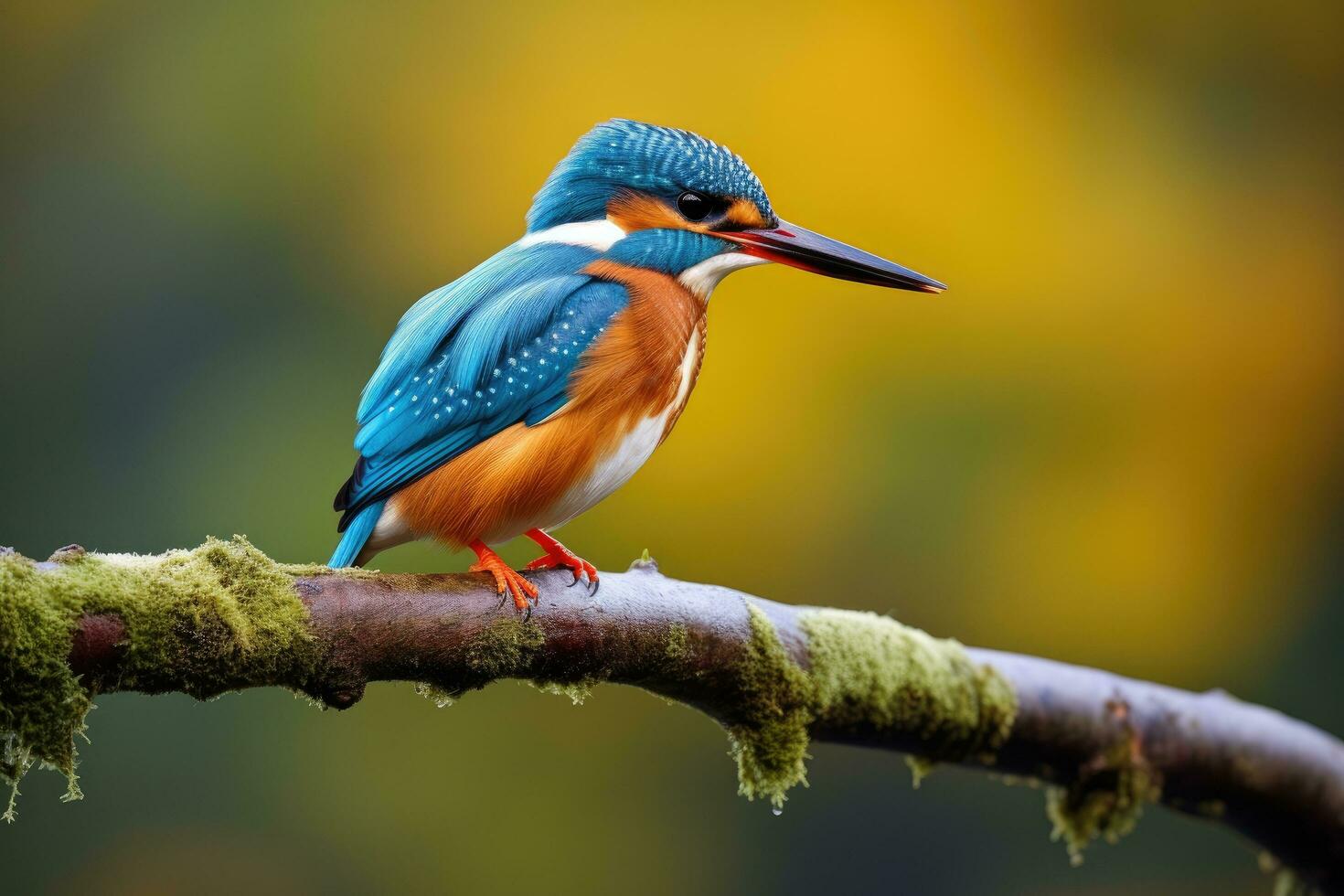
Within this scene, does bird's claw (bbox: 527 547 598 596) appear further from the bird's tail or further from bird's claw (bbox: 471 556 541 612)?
the bird's tail

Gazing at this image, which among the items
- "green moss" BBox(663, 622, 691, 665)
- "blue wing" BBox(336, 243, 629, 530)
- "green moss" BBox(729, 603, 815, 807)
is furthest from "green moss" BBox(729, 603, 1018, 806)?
"blue wing" BBox(336, 243, 629, 530)

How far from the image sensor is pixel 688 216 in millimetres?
2037

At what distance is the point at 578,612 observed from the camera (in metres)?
1.65

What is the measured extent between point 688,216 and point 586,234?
15 centimetres

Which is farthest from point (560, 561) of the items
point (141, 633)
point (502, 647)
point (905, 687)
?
point (141, 633)

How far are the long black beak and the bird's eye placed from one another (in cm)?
4

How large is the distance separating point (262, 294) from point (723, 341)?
1753 mm

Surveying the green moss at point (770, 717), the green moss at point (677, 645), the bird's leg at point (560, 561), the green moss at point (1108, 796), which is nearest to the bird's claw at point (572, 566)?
the bird's leg at point (560, 561)

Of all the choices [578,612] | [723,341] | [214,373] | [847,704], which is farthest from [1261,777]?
[214,373]

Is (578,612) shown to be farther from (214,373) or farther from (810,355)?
(214,373)

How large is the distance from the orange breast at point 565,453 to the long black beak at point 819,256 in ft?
0.57

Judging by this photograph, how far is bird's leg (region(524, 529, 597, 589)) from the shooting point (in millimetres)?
1769

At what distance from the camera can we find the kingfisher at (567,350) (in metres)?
1.87

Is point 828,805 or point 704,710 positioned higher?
point 704,710
